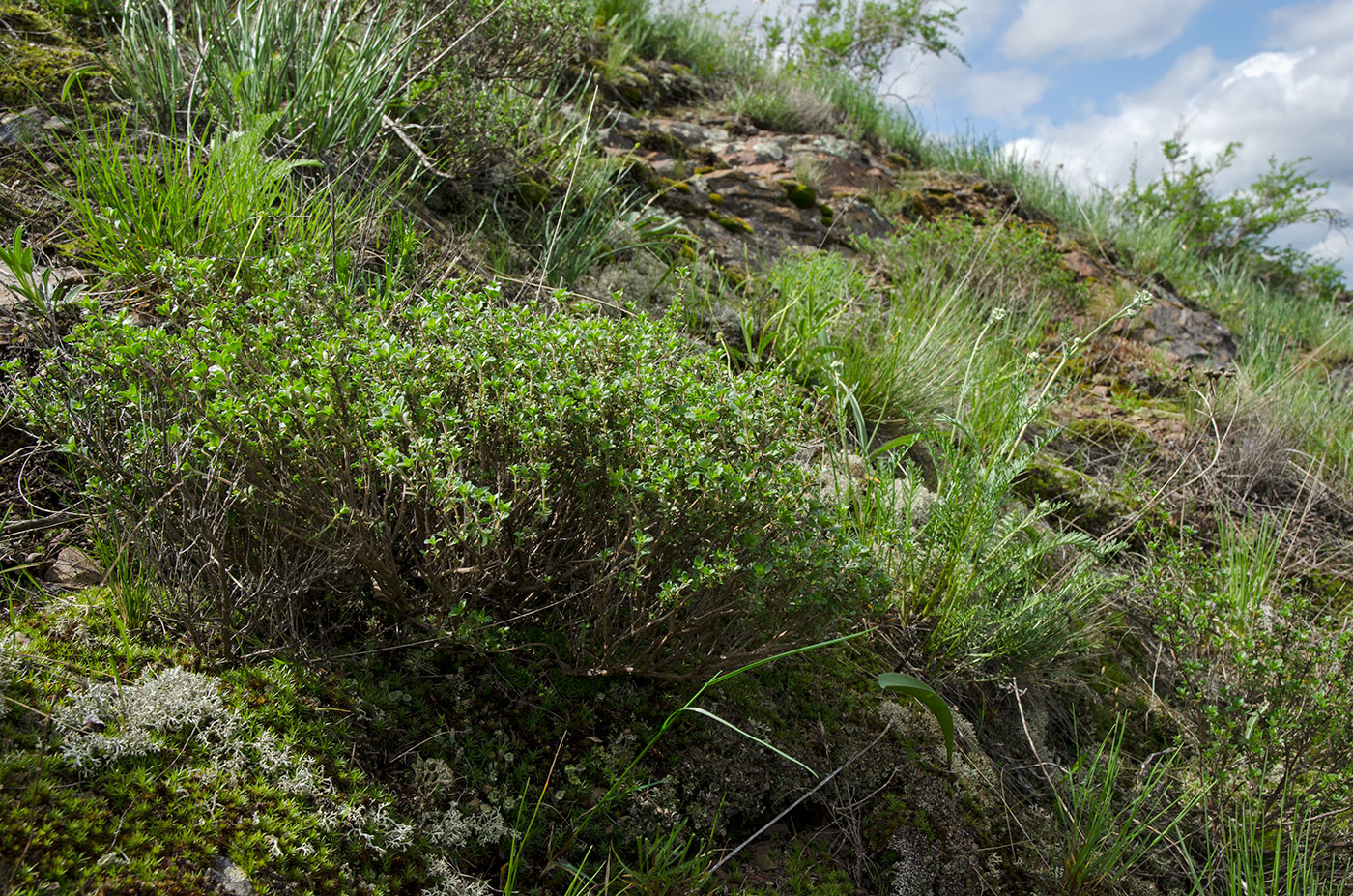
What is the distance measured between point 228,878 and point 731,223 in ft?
15.6

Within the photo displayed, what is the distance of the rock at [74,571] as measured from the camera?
168 centimetres

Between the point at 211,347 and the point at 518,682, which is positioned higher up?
the point at 211,347

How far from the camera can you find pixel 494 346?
1.78 m

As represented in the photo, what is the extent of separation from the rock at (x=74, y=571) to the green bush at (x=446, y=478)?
13 centimetres

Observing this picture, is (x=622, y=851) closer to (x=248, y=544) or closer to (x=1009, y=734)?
(x=248, y=544)

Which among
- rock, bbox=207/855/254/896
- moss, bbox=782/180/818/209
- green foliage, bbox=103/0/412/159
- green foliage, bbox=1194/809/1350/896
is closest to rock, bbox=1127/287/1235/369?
moss, bbox=782/180/818/209

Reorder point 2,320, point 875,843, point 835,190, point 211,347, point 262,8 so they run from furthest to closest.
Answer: point 835,190, point 262,8, point 2,320, point 875,843, point 211,347

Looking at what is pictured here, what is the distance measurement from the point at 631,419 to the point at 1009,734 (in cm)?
177

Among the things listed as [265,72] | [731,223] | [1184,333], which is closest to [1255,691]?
[731,223]

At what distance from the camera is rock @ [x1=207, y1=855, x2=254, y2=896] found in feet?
3.88

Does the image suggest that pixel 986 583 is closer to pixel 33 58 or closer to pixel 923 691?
pixel 923 691

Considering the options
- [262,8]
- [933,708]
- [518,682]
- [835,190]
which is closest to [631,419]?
[518,682]

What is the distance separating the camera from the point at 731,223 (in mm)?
5273

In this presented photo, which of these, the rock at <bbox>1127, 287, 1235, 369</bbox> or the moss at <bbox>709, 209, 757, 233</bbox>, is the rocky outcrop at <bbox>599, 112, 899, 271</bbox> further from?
the rock at <bbox>1127, 287, 1235, 369</bbox>
